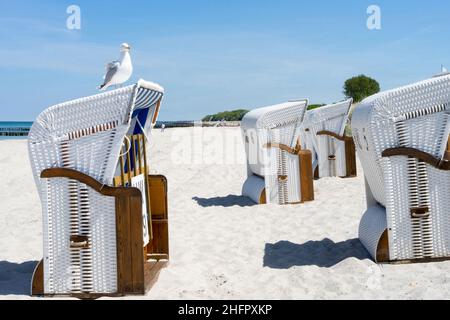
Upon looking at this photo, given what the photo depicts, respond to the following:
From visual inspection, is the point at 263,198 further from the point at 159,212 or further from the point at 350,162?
the point at 350,162

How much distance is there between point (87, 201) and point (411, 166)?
3032 mm

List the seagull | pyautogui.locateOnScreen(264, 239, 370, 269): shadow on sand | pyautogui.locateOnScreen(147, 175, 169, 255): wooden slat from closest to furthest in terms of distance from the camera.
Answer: the seagull
pyautogui.locateOnScreen(264, 239, 370, 269): shadow on sand
pyautogui.locateOnScreen(147, 175, 169, 255): wooden slat

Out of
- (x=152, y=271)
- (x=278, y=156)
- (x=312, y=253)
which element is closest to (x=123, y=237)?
(x=152, y=271)

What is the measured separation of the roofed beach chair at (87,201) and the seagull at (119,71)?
669mm

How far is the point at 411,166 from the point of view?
15.6 ft

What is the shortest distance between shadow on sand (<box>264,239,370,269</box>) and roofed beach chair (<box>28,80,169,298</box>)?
166cm

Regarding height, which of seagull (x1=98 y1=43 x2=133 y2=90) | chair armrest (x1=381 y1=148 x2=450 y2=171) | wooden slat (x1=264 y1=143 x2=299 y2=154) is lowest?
chair armrest (x1=381 y1=148 x2=450 y2=171)

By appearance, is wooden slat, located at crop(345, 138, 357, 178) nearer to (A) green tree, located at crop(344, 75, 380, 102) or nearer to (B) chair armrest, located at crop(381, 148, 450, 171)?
(B) chair armrest, located at crop(381, 148, 450, 171)

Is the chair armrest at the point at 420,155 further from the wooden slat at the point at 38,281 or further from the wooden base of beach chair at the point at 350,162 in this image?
the wooden base of beach chair at the point at 350,162

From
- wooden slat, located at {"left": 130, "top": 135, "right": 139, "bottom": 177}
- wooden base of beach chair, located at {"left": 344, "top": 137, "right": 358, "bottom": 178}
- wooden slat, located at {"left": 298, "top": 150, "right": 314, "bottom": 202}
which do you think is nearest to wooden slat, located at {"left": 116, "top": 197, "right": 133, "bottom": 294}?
wooden slat, located at {"left": 130, "top": 135, "right": 139, "bottom": 177}

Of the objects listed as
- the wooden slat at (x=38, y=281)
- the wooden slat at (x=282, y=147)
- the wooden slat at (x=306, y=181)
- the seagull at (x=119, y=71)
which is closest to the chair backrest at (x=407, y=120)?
the seagull at (x=119, y=71)

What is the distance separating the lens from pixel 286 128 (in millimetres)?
8797

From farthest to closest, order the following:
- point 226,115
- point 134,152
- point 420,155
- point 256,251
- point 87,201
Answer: point 226,115 → point 256,251 → point 134,152 → point 420,155 → point 87,201

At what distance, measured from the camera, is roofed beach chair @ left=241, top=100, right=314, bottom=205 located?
27.9 ft
